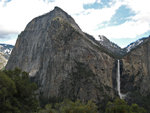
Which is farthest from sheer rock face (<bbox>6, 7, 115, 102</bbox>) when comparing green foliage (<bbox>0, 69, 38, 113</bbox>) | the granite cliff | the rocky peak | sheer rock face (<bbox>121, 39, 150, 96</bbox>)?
green foliage (<bbox>0, 69, 38, 113</bbox>)

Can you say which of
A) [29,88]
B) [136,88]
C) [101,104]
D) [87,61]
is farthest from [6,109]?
[136,88]

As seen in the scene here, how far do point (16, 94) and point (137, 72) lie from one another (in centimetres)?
9280

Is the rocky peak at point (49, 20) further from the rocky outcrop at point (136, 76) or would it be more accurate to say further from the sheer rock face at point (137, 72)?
the rocky outcrop at point (136, 76)

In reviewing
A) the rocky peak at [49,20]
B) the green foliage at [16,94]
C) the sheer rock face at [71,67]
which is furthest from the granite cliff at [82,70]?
the green foliage at [16,94]

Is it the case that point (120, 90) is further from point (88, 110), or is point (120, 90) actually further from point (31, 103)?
point (31, 103)

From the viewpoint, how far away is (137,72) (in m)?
112

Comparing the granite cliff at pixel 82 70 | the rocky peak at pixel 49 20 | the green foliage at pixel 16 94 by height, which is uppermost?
the rocky peak at pixel 49 20

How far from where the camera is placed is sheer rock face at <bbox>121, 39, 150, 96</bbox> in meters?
108

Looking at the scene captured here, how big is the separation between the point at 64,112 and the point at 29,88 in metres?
16.6

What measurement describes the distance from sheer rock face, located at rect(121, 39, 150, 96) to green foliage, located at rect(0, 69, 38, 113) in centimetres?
8197

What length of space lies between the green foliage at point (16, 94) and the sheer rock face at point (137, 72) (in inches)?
3227

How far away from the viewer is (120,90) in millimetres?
108875

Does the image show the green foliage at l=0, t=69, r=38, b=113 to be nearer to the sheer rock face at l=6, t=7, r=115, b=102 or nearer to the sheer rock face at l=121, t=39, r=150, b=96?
the sheer rock face at l=6, t=7, r=115, b=102

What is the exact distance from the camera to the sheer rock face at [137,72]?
356 ft
